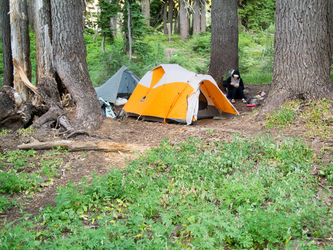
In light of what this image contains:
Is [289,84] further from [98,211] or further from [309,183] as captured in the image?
[98,211]

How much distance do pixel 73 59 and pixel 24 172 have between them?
307 centimetres

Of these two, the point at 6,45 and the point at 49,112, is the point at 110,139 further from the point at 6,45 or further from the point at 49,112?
the point at 6,45

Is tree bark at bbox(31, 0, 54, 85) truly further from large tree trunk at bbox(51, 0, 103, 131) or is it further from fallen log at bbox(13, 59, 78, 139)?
fallen log at bbox(13, 59, 78, 139)

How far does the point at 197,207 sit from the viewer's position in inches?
137

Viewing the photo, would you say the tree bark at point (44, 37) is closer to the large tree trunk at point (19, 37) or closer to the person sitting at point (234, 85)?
the large tree trunk at point (19, 37)

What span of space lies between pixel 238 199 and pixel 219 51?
7999mm

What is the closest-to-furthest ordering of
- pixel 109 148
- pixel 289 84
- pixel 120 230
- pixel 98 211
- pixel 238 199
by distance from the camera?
pixel 120 230
pixel 238 199
pixel 98 211
pixel 109 148
pixel 289 84

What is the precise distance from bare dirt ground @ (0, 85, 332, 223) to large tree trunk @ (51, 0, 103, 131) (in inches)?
17.2

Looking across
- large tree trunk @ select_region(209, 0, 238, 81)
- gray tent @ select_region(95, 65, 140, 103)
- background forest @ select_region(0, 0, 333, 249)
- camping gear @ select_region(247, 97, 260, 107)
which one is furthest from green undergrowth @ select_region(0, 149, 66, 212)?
large tree trunk @ select_region(209, 0, 238, 81)

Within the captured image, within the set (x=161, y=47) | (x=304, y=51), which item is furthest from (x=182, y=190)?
(x=161, y=47)

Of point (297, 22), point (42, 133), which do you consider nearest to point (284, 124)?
point (297, 22)

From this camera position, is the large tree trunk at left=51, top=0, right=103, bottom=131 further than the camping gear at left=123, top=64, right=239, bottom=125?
No

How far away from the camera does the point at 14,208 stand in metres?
3.80

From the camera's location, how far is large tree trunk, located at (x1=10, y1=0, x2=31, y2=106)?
7.05 meters
